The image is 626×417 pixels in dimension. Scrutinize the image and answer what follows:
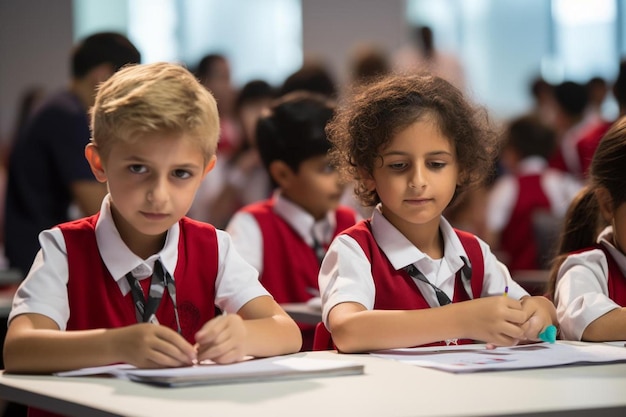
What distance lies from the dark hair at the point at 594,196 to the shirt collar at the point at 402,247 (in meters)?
0.27

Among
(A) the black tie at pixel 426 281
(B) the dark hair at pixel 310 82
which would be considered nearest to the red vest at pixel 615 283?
(A) the black tie at pixel 426 281

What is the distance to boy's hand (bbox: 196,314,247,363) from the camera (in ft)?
5.09

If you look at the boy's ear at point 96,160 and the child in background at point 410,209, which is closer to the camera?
the boy's ear at point 96,160

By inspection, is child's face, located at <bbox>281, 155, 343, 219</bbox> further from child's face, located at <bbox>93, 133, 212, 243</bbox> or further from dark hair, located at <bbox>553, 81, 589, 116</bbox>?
dark hair, located at <bbox>553, 81, 589, 116</bbox>

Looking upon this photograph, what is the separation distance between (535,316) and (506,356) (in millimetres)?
165

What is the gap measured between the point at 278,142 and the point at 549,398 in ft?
7.21

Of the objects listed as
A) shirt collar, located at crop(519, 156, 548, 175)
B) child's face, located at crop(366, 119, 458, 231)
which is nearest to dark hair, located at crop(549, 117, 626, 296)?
child's face, located at crop(366, 119, 458, 231)

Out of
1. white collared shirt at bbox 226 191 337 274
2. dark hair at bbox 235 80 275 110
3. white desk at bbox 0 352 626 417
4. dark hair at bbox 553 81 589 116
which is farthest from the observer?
dark hair at bbox 553 81 589 116

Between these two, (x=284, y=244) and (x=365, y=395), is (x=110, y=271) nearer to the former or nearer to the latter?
(x=365, y=395)

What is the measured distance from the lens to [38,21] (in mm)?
9031

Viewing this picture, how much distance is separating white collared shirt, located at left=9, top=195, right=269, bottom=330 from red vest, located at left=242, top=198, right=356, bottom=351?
1.28 metres

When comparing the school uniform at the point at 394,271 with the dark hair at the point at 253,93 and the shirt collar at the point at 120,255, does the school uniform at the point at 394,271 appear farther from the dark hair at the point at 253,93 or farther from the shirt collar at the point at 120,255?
the dark hair at the point at 253,93

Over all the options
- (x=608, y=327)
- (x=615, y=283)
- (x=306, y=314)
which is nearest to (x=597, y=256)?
(x=615, y=283)

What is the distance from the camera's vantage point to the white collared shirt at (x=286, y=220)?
3170 millimetres
